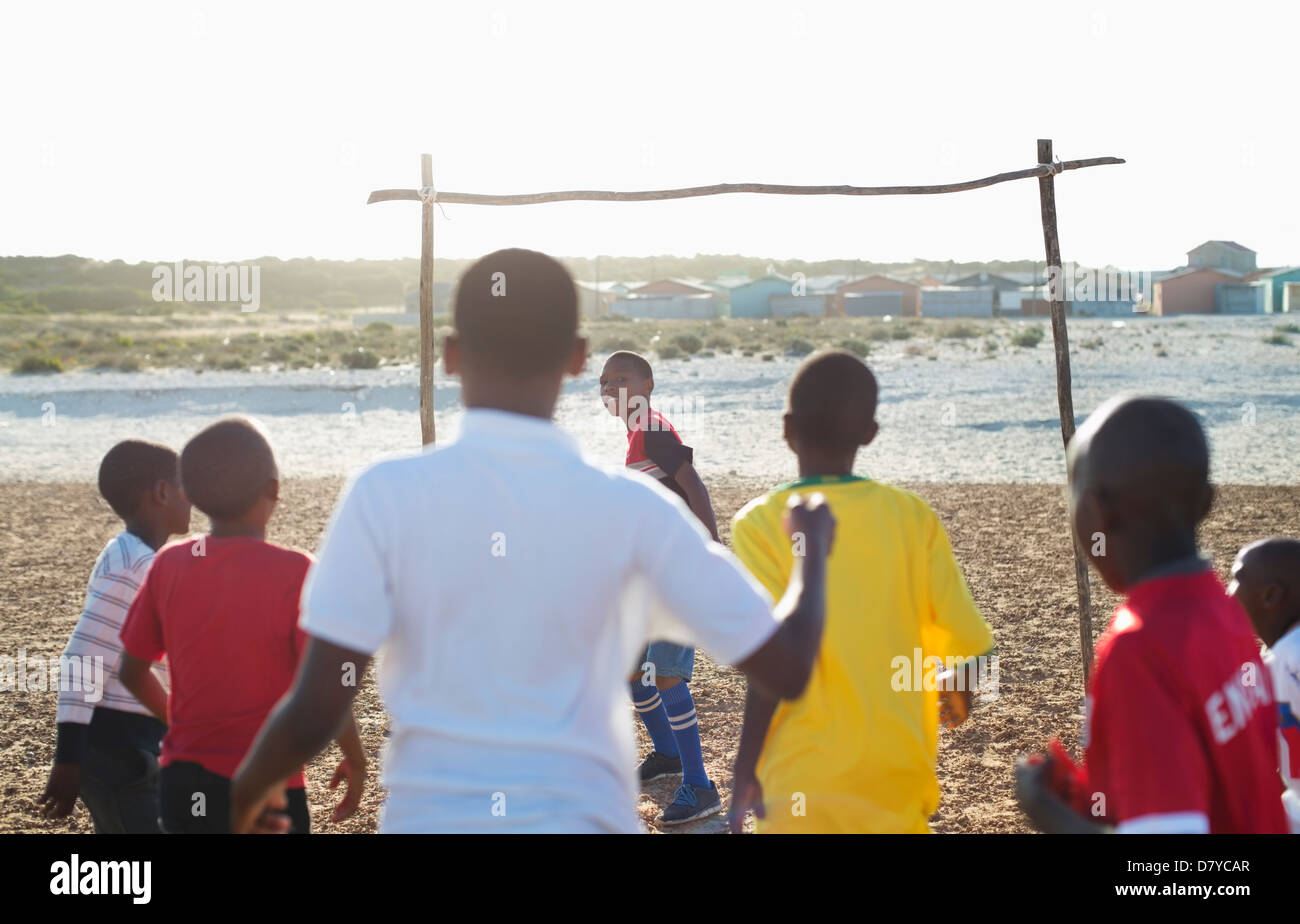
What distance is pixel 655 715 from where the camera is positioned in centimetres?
534

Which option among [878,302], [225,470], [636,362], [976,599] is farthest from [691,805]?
[878,302]

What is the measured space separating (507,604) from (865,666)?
1.21m

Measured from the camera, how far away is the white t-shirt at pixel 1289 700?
300 centimetres

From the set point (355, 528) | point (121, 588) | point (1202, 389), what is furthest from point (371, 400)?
point (355, 528)

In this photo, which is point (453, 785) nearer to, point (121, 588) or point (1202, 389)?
point (121, 588)

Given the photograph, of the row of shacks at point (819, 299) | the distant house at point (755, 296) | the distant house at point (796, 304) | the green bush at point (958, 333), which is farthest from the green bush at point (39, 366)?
the distant house at point (796, 304)

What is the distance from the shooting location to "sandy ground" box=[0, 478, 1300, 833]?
5270 mm

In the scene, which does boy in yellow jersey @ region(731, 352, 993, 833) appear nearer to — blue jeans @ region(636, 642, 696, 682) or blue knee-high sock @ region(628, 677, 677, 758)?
Answer: blue jeans @ region(636, 642, 696, 682)

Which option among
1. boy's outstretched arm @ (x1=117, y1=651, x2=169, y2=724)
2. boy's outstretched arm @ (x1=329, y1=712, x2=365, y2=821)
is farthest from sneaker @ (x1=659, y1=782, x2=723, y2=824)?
boy's outstretched arm @ (x1=117, y1=651, x2=169, y2=724)

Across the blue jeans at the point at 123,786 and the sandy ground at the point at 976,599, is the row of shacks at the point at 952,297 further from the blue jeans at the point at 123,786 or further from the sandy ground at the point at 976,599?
the blue jeans at the point at 123,786

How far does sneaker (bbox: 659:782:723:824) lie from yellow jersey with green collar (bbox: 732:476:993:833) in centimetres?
222
